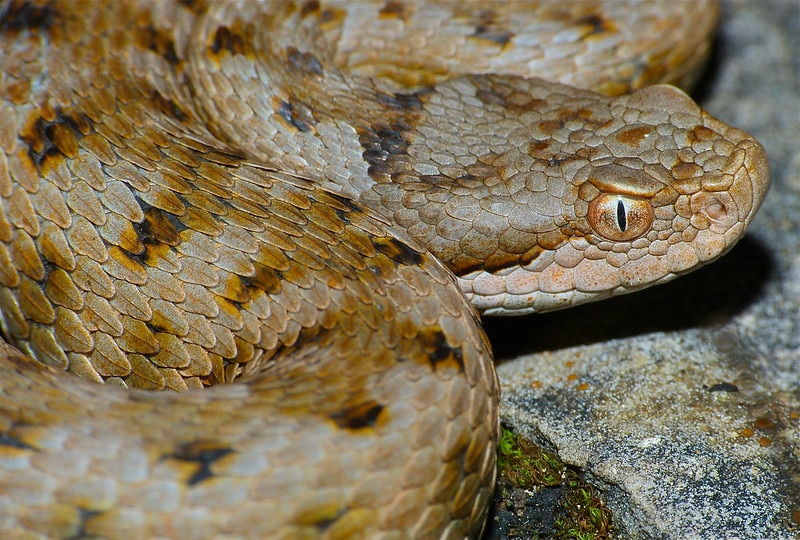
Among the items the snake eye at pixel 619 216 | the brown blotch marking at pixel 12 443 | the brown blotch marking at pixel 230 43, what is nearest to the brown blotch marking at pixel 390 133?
the brown blotch marking at pixel 230 43

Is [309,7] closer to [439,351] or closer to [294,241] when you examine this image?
[294,241]

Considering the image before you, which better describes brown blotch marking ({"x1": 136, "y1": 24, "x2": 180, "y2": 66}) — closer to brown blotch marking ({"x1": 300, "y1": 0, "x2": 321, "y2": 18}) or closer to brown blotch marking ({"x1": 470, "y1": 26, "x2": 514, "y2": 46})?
brown blotch marking ({"x1": 300, "y1": 0, "x2": 321, "y2": 18})

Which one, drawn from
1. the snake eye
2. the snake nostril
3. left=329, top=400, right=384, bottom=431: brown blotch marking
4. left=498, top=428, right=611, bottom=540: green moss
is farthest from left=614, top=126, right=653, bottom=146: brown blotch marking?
left=329, top=400, right=384, bottom=431: brown blotch marking

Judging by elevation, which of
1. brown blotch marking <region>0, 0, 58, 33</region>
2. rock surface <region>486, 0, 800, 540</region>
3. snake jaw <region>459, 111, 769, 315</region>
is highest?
brown blotch marking <region>0, 0, 58, 33</region>

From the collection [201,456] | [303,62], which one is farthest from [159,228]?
[303,62]

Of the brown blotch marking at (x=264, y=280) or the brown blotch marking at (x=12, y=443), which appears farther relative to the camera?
the brown blotch marking at (x=264, y=280)

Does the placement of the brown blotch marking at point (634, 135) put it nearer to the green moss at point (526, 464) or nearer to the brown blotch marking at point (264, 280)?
the green moss at point (526, 464)

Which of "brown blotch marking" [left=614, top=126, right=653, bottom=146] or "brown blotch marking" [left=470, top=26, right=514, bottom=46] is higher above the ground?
"brown blotch marking" [left=470, top=26, right=514, bottom=46]
